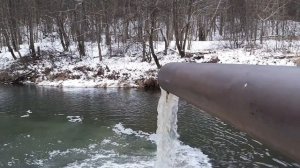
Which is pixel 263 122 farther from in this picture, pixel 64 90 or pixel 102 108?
pixel 64 90

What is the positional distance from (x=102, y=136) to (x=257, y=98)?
1089cm

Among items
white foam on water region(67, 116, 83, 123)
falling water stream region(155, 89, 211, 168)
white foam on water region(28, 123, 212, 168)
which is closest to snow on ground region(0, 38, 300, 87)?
white foam on water region(67, 116, 83, 123)

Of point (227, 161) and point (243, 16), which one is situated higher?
point (243, 16)

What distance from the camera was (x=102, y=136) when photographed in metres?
11.5

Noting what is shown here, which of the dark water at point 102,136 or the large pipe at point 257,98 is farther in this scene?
the dark water at point 102,136

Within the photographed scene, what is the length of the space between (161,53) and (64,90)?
354 inches

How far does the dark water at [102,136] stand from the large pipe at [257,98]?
765 centimetres

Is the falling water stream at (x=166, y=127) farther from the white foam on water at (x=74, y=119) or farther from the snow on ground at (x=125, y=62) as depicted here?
the snow on ground at (x=125, y=62)

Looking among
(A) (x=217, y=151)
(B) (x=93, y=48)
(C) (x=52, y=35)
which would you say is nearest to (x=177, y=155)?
(A) (x=217, y=151)

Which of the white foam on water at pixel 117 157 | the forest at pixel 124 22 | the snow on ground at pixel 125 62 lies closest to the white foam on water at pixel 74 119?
the white foam on water at pixel 117 157

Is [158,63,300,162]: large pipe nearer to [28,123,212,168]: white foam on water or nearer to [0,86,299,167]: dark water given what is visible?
[28,123,212,168]: white foam on water

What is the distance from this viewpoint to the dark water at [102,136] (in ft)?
29.9

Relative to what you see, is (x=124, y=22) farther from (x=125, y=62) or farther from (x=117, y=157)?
(x=117, y=157)

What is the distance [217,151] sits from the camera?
386 inches
